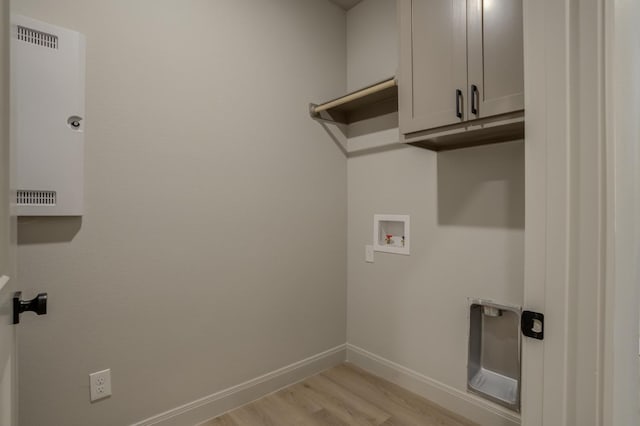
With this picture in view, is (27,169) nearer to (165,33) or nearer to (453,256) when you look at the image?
(165,33)

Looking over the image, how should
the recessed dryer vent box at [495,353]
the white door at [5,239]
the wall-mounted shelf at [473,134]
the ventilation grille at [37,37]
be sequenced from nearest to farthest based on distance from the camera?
the white door at [5,239], the ventilation grille at [37,37], the wall-mounted shelf at [473,134], the recessed dryer vent box at [495,353]

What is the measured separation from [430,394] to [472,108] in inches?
64.0

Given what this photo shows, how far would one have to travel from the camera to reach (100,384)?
1.46 metres

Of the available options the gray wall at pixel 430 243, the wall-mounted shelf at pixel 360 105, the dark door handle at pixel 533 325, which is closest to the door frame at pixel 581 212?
the dark door handle at pixel 533 325

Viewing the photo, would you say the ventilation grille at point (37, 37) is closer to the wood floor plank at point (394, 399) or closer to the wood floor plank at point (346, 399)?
the wood floor plank at point (346, 399)

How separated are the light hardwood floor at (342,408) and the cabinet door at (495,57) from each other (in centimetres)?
159

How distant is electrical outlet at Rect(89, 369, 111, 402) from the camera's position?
1.44 meters

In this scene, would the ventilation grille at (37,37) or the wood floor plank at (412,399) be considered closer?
the ventilation grille at (37,37)

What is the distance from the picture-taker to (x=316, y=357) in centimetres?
229

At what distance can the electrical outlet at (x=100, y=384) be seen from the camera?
1.44 meters

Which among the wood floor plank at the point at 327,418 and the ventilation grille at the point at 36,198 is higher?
the ventilation grille at the point at 36,198

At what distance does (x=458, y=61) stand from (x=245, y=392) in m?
2.10

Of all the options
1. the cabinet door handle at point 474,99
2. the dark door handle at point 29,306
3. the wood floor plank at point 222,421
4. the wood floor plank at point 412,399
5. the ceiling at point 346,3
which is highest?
the ceiling at point 346,3

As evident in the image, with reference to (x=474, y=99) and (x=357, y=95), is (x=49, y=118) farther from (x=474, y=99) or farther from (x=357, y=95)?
(x=474, y=99)
